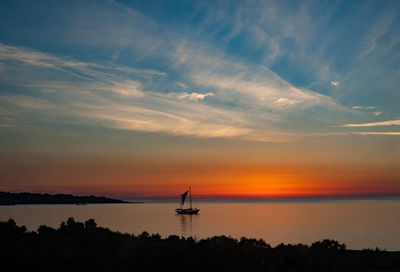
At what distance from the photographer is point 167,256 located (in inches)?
693

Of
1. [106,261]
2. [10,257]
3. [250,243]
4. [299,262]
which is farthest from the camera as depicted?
[250,243]

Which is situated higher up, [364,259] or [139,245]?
[139,245]

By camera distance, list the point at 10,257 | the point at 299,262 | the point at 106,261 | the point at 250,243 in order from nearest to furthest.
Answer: the point at 10,257
the point at 106,261
the point at 299,262
the point at 250,243

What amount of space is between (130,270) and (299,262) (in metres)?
9.27

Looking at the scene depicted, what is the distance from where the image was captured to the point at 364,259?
20641 millimetres

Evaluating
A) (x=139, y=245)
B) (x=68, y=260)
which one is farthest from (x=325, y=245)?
(x=68, y=260)

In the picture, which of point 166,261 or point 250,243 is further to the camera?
point 250,243

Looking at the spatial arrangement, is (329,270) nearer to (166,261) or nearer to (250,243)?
(250,243)

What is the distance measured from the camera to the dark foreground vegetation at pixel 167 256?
1689 centimetres

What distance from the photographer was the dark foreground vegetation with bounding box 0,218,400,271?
16891 mm

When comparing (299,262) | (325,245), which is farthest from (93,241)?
(325,245)

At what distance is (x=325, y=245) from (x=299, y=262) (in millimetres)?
5155

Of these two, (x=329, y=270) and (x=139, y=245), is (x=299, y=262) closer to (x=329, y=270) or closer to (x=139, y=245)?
(x=329, y=270)

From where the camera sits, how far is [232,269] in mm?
18531
